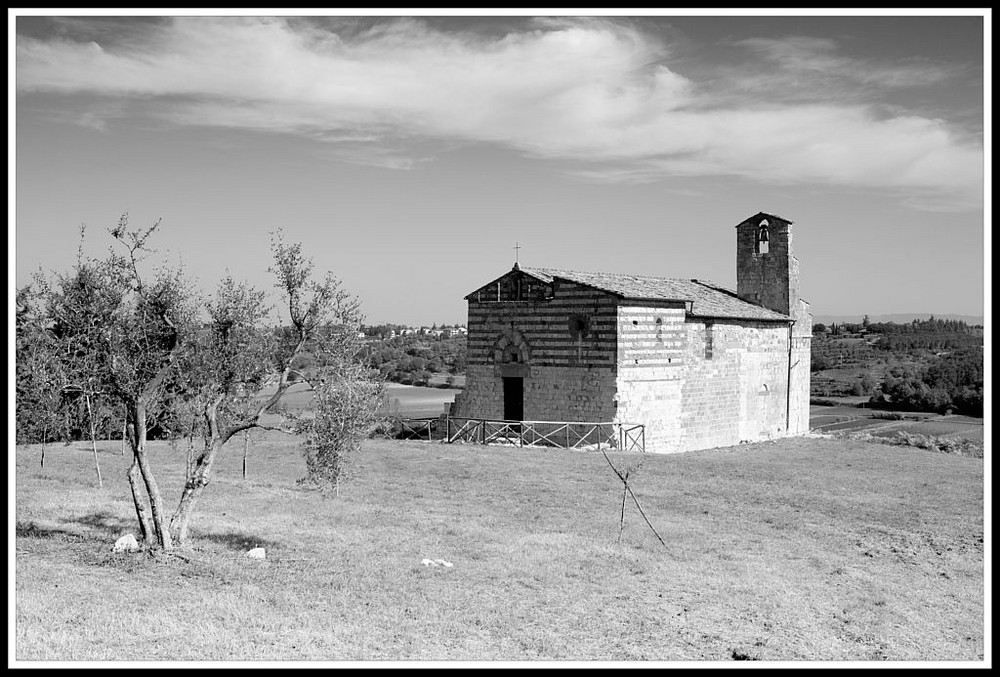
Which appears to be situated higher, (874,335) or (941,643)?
(874,335)

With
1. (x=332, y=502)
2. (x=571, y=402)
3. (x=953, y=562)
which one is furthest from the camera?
(x=571, y=402)

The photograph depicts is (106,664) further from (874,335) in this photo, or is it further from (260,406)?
(874,335)

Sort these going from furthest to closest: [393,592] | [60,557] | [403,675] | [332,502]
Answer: [332,502]
[60,557]
[393,592]
[403,675]

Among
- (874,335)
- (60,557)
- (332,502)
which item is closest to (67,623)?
(60,557)

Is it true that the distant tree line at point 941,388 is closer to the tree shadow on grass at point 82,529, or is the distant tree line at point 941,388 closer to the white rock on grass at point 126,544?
the tree shadow on grass at point 82,529

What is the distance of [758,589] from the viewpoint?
12.7 m

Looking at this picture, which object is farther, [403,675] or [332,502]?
[332,502]

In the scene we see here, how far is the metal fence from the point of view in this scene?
27641mm

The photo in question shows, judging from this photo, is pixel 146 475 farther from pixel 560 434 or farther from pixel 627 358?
pixel 627 358

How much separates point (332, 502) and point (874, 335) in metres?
50.7

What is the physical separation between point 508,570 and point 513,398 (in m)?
17.0

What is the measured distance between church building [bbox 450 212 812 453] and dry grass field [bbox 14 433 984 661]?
241 inches

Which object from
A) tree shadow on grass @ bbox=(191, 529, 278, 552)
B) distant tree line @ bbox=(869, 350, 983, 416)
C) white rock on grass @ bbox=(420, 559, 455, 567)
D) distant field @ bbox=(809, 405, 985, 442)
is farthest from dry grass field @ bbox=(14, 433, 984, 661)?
distant tree line @ bbox=(869, 350, 983, 416)

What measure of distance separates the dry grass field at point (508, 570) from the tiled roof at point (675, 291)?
801 cm
